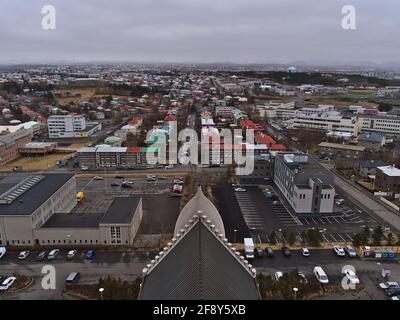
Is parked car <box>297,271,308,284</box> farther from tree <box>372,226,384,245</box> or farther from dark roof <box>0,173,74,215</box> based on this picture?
dark roof <box>0,173,74,215</box>

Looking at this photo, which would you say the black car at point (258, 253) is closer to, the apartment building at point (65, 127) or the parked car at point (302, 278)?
the parked car at point (302, 278)

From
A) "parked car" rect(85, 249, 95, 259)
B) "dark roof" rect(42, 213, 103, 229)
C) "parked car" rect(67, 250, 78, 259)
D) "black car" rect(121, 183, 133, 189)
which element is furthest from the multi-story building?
"parked car" rect(85, 249, 95, 259)

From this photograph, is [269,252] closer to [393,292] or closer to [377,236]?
[393,292]

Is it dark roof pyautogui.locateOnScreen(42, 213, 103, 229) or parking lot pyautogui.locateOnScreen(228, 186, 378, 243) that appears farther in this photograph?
parking lot pyautogui.locateOnScreen(228, 186, 378, 243)

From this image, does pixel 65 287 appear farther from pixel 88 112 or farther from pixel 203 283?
pixel 88 112

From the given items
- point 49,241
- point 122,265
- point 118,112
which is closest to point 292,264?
point 122,265

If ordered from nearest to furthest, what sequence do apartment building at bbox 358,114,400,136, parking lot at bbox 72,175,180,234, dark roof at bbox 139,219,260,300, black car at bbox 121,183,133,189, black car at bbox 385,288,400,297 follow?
dark roof at bbox 139,219,260,300 < black car at bbox 385,288,400,297 < parking lot at bbox 72,175,180,234 < black car at bbox 121,183,133,189 < apartment building at bbox 358,114,400,136
